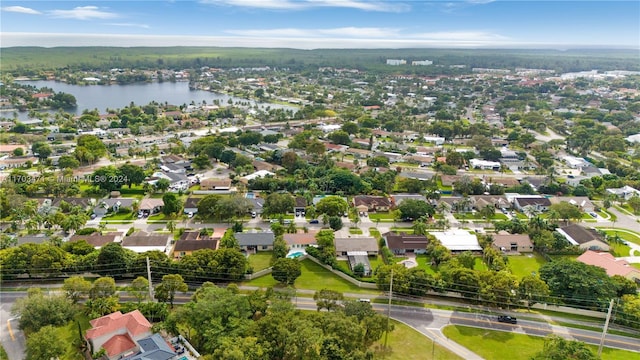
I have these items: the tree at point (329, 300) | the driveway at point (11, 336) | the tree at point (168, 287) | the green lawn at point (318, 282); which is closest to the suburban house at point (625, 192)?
the green lawn at point (318, 282)

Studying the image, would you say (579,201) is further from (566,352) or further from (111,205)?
(111,205)

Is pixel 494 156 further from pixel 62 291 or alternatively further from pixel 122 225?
pixel 62 291

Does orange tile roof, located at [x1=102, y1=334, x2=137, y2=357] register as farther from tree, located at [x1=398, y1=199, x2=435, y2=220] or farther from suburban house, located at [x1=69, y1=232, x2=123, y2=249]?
tree, located at [x1=398, y1=199, x2=435, y2=220]

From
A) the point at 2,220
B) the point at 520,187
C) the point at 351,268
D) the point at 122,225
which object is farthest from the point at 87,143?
the point at 520,187

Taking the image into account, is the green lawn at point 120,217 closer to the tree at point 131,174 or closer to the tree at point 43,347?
the tree at point 131,174

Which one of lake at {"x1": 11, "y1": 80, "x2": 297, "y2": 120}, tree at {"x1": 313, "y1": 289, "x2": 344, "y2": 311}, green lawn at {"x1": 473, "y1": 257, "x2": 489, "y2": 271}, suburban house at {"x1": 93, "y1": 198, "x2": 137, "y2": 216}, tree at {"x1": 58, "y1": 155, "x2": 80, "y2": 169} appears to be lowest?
green lawn at {"x1": 473, "y1": 257, "x2": 489, "y2": 271}

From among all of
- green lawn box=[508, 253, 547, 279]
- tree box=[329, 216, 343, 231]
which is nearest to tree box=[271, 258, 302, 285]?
tree box=[329, 216, 343, 231]
